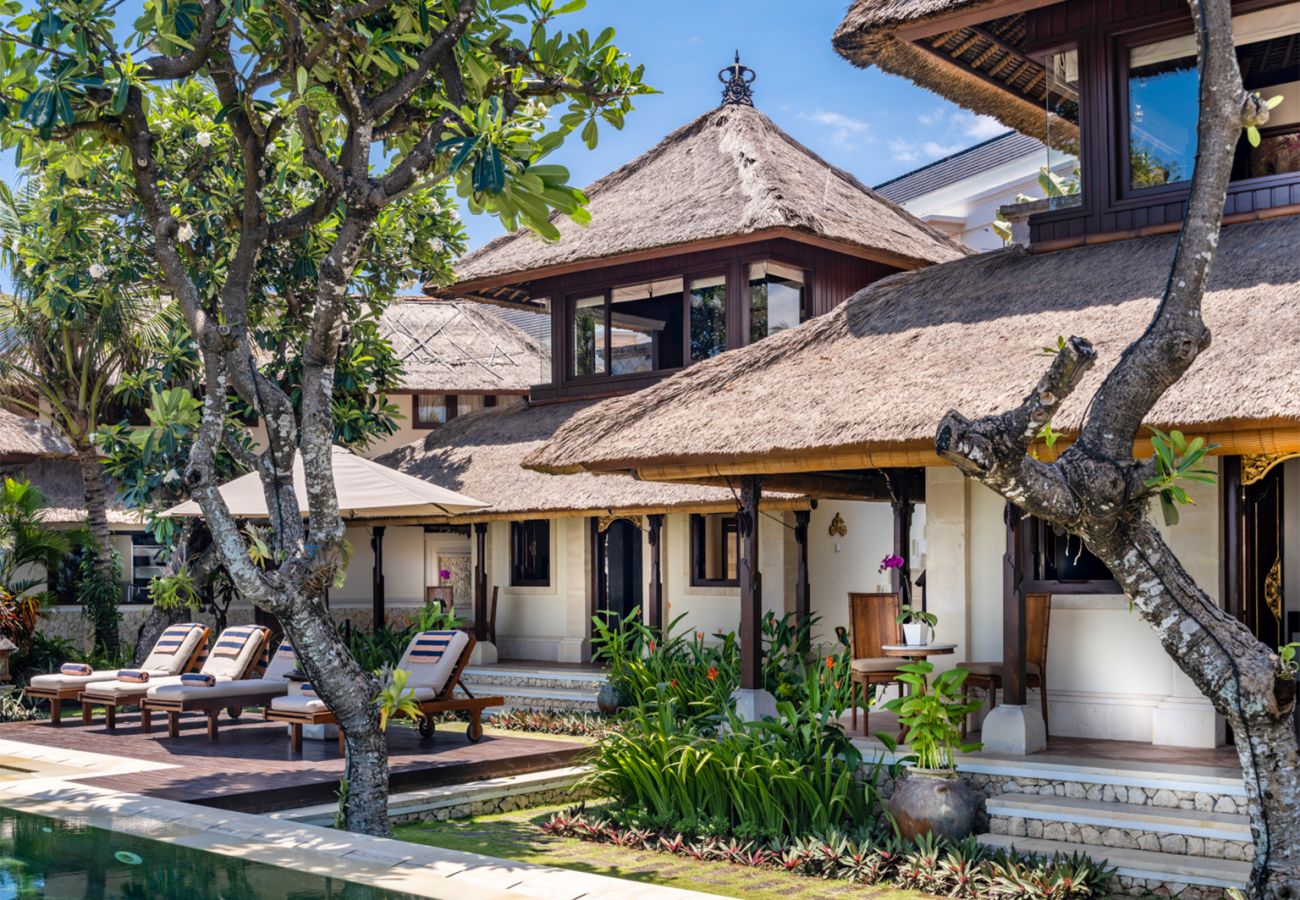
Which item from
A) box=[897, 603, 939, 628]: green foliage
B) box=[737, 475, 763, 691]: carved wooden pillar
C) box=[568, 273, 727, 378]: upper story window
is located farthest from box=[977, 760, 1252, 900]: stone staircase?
box=[568, 273, 727, 378]: upper story window

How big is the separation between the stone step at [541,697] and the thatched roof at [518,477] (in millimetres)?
2255

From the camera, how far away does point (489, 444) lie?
20.4m

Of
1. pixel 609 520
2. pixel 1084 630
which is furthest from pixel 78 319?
pixel 1084 630

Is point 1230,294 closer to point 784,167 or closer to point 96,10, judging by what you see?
point 96,10

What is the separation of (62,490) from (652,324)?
1054 centimetres

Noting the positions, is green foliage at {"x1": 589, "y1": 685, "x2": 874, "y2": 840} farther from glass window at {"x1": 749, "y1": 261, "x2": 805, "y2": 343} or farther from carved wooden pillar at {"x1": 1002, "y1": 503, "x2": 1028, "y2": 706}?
glass window at {"x1": 749, "y1": 261, "x2": 805, "y2": 343}

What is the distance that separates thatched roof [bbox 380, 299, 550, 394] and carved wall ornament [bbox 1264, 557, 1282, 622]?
15235 mm

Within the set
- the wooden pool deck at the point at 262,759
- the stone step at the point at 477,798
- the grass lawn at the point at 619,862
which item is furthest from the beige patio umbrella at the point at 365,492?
the grass lawn at the point at 619,862

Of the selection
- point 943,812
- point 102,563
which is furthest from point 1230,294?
point 102,563

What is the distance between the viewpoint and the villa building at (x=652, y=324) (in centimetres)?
1759

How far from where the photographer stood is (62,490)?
23.0 metres

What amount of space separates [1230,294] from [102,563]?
16110mm

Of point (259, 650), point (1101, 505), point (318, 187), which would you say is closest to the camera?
point (1101, 505)

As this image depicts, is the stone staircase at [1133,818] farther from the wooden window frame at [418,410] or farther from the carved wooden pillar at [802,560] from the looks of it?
the wooden window frame at [418,410]
